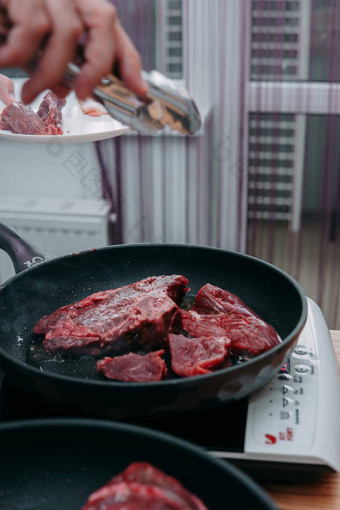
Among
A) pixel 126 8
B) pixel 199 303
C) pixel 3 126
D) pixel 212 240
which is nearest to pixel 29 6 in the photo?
pixel 3 126

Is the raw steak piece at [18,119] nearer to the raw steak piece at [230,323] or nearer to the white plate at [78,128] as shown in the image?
the white plate at [78,128]

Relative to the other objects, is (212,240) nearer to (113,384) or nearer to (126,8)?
(126,8)

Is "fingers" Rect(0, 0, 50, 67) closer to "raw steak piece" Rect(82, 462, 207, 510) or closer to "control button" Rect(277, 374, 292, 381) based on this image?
"raw steak piece" Rect(82, 462, 207, 510)

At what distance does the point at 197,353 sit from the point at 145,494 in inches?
18.1

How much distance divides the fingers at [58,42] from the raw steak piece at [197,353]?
24.6 inches

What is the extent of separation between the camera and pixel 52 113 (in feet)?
4.27

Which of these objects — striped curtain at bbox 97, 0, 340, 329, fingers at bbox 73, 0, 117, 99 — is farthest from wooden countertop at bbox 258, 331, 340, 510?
striped curtain at bbox 97, 0, 340, 329

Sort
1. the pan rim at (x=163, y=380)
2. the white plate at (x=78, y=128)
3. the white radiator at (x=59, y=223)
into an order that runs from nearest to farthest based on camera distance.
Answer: the pan rim at (x=163, y=380)
the white plate at (x=78, y=128)
the white radiator at (x=59, y=223)

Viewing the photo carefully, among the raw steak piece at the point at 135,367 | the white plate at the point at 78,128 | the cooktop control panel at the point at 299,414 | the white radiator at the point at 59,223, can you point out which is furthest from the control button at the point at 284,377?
the white radiator at the point at 59,223

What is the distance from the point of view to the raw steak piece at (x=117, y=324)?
1.18 m

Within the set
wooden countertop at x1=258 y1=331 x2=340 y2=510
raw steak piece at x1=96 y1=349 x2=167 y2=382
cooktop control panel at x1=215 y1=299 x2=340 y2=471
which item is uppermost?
raw steak piece at x1=96 y1=349 x2=167 y2=382

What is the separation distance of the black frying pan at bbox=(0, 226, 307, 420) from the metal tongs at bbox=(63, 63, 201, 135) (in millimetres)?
391

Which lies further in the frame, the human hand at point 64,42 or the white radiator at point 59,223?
the white radiator at point 59,223

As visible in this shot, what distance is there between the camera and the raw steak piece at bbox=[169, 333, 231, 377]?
1065 mm
